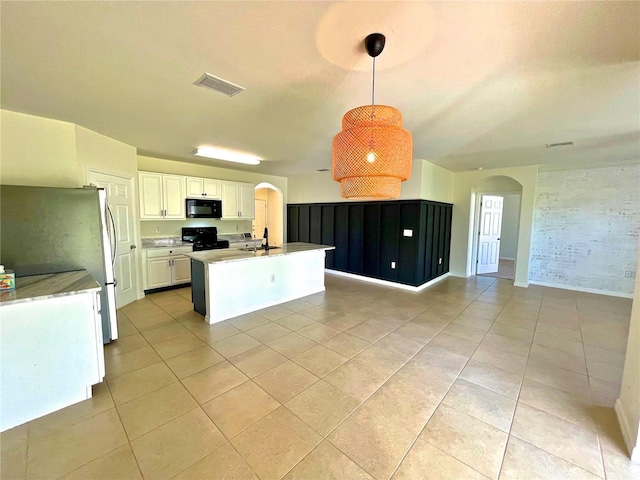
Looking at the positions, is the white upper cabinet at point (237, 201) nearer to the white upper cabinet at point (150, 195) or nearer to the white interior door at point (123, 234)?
the white upper cabinet at point (150, 195)

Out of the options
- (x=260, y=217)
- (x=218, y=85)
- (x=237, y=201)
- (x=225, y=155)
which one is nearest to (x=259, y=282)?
(x=225, y=155)

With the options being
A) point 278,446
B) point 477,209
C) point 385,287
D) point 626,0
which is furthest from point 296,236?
point 626,0

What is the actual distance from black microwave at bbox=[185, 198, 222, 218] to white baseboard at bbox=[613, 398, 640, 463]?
236 inches

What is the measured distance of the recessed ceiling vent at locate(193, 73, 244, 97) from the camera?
2191 mm

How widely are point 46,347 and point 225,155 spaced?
3650mm

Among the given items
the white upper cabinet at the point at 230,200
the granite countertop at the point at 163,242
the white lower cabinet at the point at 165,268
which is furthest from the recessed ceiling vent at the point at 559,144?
the granite countertop at the point at 163,242

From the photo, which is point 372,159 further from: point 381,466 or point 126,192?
point 126,192

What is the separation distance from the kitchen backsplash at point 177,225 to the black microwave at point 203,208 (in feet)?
1.05

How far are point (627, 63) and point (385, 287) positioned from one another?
4.25 m

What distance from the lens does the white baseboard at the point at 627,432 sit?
1.60 metres

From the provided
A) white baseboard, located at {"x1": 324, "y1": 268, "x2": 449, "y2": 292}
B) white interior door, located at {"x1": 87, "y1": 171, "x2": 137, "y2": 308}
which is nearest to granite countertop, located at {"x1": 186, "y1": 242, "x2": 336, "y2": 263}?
white interior door, located at {"x1": 87, "y1": 171, "x2": 137, "y2": 308}

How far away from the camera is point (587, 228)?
5.27 meters

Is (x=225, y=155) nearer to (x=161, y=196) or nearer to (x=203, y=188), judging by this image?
(x=203, y=188)

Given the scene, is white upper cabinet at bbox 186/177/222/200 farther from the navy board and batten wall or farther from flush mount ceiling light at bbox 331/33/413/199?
flush mount ceiling light at bbox 331/33/413/199
